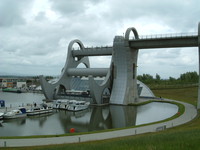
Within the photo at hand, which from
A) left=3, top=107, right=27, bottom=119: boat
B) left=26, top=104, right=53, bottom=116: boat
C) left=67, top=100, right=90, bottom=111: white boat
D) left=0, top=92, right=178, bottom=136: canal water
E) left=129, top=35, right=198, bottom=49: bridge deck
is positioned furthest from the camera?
left=129, top=35, right=198, bottom=49: bridge deck

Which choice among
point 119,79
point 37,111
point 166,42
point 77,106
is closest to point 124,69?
point 119,79

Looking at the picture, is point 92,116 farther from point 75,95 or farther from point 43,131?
point 75,95

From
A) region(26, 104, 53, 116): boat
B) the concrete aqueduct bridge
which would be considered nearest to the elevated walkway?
the concrete aqueduct bridge

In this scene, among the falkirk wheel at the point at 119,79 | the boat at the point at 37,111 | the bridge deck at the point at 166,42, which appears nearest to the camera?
the boat at the point at 37,111

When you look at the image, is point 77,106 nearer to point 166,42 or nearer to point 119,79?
point 119,79

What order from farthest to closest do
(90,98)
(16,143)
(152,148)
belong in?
(90,98), (16,143), (152,148)

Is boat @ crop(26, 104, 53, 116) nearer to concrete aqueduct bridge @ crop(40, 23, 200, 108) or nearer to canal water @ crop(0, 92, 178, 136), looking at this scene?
canal water @ crop(0, 92, 178, 136)

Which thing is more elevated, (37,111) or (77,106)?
(77,106)

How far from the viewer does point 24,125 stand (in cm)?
2566

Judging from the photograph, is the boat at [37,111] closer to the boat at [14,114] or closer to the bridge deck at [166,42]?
the boat at [14,114]

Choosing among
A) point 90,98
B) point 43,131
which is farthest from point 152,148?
point 90,98

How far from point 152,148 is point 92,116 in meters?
23.8

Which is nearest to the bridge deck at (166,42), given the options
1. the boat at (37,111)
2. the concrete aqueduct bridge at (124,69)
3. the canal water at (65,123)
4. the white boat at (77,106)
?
the concrete aqueduct bridge at (124,69)

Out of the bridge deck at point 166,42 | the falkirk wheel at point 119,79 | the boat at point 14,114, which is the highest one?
the bridge deck at point 166,42
